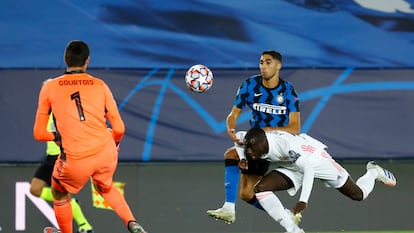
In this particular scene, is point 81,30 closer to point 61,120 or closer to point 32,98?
point 32,98

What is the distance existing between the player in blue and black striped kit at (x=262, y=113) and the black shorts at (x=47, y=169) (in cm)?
172

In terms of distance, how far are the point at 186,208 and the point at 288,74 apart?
1639 mm

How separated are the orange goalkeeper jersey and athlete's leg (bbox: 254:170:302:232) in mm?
1278

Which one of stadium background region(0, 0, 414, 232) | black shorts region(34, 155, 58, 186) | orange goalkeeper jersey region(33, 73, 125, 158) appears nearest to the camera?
orange goalkeeper jersey region(33, 73, 125, 158)

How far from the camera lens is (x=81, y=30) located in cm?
1003

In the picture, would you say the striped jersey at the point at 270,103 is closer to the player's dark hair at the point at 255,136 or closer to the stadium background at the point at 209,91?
the player's dark hair at the point at 255,136

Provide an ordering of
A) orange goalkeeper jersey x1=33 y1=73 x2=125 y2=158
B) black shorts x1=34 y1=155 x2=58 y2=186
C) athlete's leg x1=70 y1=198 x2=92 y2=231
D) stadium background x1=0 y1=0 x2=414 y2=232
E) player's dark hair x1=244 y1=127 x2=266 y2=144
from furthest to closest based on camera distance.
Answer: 1. stadium background x1=0 y1=0 x2=414 y2=232
2. black shorts x1=34 y1=155 x2=58 y2=186
3. athlete's leg x1=70 y1=198 x2=92 y2=231
4. player's dark hair x1=244 y1=127 x2=266 y2=144
5. orange goalkeeper jersey x1=33 y1=73 x2=125 y2=158

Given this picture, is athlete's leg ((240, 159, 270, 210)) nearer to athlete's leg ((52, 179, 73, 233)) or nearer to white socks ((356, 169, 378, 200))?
white socks ((356, 169, 378, 200))

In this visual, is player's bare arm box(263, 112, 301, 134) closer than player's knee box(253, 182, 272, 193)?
No

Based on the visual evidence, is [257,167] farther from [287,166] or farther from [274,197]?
[274,197]

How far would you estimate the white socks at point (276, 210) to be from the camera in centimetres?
773

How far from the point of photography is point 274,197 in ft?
25.6

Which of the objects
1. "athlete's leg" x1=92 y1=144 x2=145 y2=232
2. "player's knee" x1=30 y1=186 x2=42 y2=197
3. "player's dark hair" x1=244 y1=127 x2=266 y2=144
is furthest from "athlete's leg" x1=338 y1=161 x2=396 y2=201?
"player's knee" x1=30 y1=186 x2=42 y2=197

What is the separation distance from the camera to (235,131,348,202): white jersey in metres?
7.64
